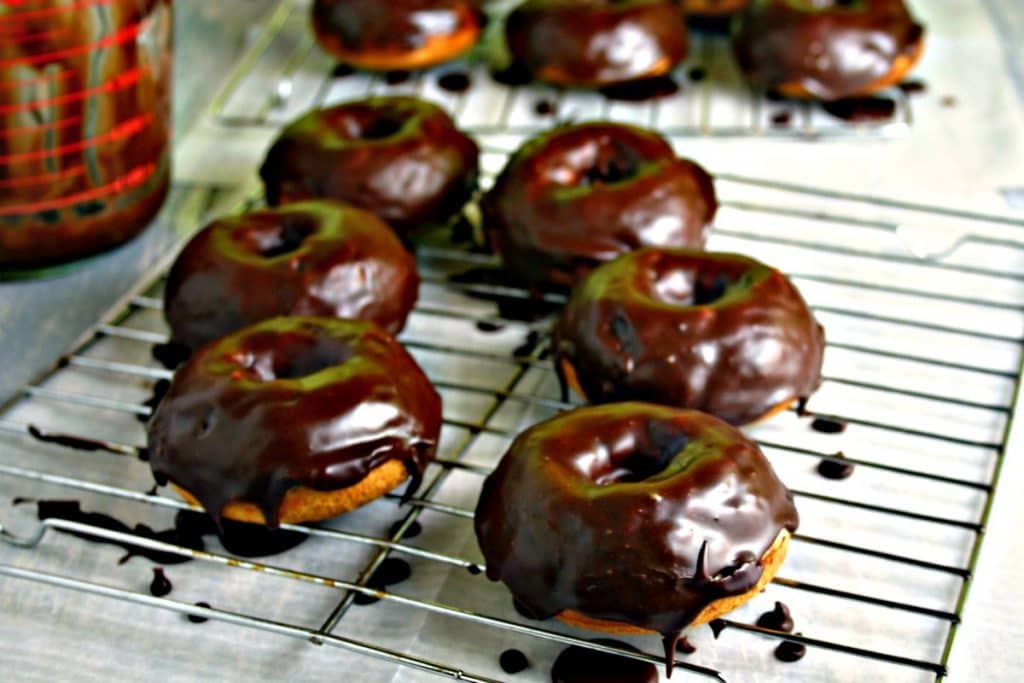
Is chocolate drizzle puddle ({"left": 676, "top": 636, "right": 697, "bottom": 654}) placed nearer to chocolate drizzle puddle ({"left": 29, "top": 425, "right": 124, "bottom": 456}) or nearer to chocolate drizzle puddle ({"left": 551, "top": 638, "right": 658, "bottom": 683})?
chocolate drizzle puddle ({"left": 551, "top": 638, "right": 658, "bottom": 683})

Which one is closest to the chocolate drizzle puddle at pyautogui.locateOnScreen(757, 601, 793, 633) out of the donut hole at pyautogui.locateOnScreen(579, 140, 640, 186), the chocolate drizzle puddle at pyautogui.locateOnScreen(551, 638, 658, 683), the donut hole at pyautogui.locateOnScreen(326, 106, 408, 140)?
the chocolate drizzle puddle at pyautogui.locateOnScreen(551, 638, 658, 683)

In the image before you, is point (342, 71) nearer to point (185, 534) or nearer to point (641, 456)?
point (185, 534)

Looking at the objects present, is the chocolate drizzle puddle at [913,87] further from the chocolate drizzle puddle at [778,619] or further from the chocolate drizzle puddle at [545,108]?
the chocolate drizzle puddle at [778,619]

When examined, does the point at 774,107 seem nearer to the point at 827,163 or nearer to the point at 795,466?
the point at 827,163

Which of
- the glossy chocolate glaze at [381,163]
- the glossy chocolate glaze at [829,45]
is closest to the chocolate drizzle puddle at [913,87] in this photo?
the glossy chocolate glaze at [829,45]

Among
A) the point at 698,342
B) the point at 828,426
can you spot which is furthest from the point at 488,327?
the point at 828,426
